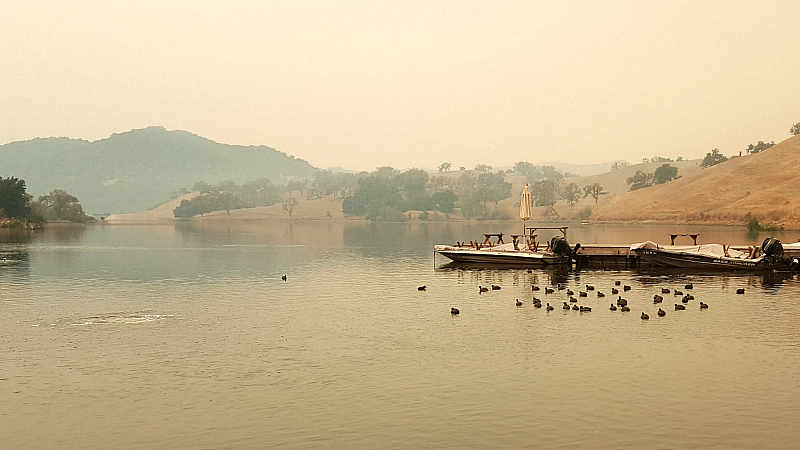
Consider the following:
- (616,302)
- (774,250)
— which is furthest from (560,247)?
(616,302)

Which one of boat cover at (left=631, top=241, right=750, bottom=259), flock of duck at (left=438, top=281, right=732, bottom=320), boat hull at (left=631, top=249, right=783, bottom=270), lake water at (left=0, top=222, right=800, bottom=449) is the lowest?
lake water at (left=0, top=222, right=800, bottom=449)

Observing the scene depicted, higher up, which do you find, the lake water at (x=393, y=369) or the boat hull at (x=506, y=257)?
the boat hull at (x=506, y=257)

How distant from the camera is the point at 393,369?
32.9m

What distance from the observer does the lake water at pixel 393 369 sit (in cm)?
2469

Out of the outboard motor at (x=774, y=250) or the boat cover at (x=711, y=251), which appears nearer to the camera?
the outboard motor at (x=774, y=250)

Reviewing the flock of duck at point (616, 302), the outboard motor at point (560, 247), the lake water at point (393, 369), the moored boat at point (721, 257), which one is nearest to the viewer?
the lake water at point (393, 369)

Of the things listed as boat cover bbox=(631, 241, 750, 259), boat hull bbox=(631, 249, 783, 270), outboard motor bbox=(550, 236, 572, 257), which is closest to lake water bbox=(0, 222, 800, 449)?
boat hull bbox=(631, 249, 783, 270)

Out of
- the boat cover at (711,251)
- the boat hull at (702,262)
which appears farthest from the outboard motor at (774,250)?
the boat cover at (711,251)

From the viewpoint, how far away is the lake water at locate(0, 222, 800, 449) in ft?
81.0

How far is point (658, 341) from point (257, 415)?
69.9 feet

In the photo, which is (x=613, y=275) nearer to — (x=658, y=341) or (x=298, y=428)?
(x=658, y=341)

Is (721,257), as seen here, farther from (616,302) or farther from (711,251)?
(616,302)

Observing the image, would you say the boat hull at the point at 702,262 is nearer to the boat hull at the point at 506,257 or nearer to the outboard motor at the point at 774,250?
the outboard motor at the point at 774,250

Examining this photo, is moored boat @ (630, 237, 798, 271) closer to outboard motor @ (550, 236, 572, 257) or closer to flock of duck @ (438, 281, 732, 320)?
outboard motor @ (550, 236, 572, 257)
